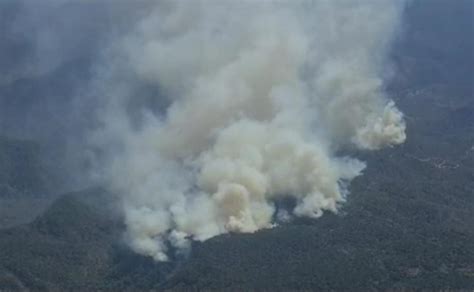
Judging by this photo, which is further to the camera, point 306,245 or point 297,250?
point 306,245

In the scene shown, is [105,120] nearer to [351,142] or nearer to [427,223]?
[351,142]

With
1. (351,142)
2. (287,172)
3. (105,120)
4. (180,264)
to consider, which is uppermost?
(105,120)

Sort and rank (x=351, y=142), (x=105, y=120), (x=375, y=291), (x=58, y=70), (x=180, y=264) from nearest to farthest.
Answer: (x=375, y=291) < (x=180, y=264) < (x=351, y=142) < (x=105, y=120) < (x=58, y=70)

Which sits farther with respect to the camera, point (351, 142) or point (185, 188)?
point (351, 142)

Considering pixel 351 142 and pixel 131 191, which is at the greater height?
pixel 351 142

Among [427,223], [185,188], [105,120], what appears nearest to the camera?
[427,223]

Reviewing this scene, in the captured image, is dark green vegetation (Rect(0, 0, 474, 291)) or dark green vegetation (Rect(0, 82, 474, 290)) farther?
dark green vegetation (Rect(0, 0, 474, 291))

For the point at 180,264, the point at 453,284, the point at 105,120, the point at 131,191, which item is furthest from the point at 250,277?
the point at 105,120

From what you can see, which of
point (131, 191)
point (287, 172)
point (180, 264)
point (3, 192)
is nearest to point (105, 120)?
point (3, 192)

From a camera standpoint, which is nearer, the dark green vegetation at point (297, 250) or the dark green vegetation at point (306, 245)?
the dark green vegetation at point (297, 250)

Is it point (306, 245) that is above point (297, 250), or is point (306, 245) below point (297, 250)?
above
